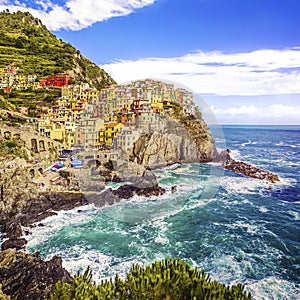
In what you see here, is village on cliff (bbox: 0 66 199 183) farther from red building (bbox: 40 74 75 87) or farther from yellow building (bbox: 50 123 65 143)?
red building (bbox: 40 74 75 87)

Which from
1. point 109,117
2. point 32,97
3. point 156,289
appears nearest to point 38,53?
point 32,97

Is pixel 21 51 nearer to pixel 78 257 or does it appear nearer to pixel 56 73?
pixel 56 73

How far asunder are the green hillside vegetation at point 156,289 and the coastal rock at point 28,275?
4119 mm

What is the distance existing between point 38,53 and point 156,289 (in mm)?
59670

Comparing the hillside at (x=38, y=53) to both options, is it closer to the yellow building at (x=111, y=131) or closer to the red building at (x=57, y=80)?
the red building at (x=57, y=80)

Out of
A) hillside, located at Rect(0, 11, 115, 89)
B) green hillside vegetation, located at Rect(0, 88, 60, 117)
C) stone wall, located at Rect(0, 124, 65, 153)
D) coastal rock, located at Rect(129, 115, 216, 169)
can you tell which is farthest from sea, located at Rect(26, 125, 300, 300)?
hillside, located at Rect(0, 11, 115, 89)

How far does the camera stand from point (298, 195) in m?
26.2

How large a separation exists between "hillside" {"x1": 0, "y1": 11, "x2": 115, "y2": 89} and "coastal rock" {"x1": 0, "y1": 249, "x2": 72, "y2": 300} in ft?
136

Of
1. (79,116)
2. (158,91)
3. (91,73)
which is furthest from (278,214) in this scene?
(91,73)

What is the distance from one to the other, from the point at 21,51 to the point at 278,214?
54.8 metres

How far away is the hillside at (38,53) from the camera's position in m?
51.6

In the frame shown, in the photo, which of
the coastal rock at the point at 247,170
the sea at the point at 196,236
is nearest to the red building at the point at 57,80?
the coastal rock at the point at 247,170

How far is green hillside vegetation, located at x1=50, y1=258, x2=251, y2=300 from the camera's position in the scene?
7.50m

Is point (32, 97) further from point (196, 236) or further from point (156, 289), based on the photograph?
point (156, 289)
